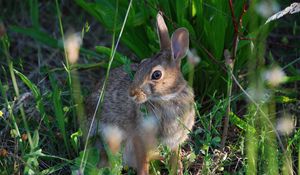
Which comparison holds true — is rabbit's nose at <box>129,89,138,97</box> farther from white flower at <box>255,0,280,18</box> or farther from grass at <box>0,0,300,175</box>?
white flower at <box>255,0,280,18</box>

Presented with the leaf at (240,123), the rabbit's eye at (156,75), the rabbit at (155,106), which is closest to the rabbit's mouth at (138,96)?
the rabbit at (155,106)

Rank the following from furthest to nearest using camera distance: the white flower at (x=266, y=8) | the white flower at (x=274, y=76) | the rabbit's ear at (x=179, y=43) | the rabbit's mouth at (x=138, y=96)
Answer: the white flower at (x=266, y=8) < the white flower at (x=274, y=76) < the rabbit's ear at (x=179, y=43) < the rabbit's mouth at (x=138, y=96)

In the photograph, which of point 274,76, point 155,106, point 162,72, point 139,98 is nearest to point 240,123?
point 274,76

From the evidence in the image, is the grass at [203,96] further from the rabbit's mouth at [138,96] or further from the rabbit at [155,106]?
the rabbit's mouth at [138,96]

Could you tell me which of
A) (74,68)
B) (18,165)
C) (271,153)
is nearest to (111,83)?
(74,68)

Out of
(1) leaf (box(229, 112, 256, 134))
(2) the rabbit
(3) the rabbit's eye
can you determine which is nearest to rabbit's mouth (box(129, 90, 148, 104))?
(2) the rabbit

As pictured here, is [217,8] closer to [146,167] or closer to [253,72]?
[253,72]

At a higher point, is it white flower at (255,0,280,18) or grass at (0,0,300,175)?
white flower at (255,0,280,18)
